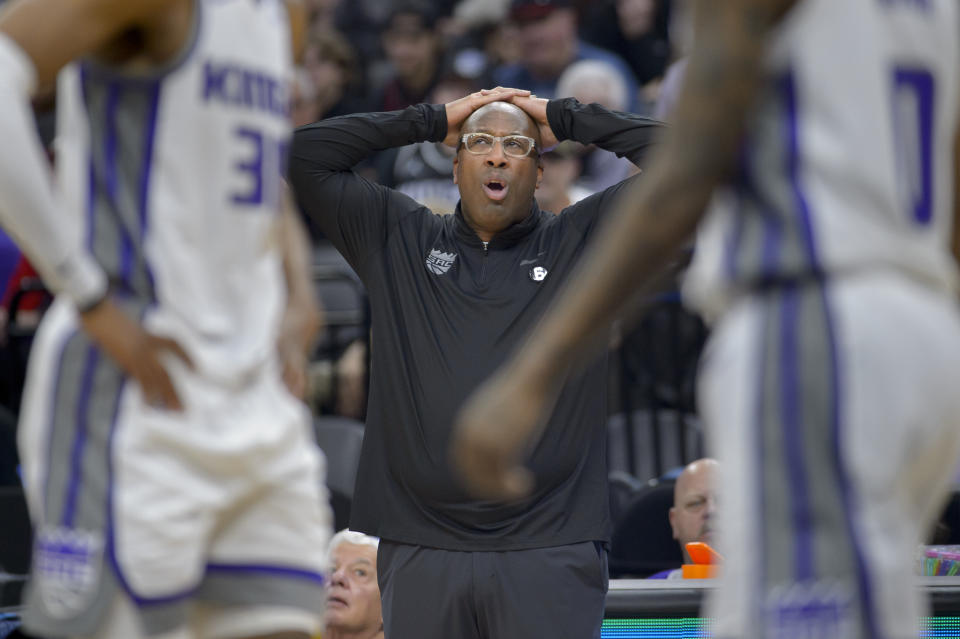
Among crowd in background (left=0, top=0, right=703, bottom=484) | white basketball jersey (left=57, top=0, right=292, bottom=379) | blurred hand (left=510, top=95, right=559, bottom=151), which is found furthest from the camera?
crowd in background (left=0, top=0, right=703, bottom=484)

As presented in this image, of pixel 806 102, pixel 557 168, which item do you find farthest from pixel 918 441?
pixel 557 168

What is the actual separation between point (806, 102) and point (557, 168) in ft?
19.2

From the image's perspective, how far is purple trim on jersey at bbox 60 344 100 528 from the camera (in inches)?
98.0

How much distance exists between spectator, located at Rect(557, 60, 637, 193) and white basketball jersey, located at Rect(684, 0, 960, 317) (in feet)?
21.3

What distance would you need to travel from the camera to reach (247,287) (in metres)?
2.64

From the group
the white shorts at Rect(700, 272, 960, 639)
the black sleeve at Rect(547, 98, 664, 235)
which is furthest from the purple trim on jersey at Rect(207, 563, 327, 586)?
the black sleeve at Rect(547, 98, 664, 235)

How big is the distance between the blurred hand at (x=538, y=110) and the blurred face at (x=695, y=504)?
5.08 feet

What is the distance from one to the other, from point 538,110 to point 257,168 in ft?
8.30

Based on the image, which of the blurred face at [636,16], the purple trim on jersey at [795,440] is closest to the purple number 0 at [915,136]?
the purple trim on jersey at [795,440]

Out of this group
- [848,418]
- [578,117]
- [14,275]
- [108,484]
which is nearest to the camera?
[848,418]

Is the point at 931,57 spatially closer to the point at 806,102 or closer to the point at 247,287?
the point at 806,102

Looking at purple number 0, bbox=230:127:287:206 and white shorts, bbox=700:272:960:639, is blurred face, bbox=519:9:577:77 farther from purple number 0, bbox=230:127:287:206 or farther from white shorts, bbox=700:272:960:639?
white shorts, bbox=700:272:960:639

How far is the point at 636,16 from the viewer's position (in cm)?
1102

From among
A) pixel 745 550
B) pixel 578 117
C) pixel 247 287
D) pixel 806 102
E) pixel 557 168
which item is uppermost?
pixel 557 168
